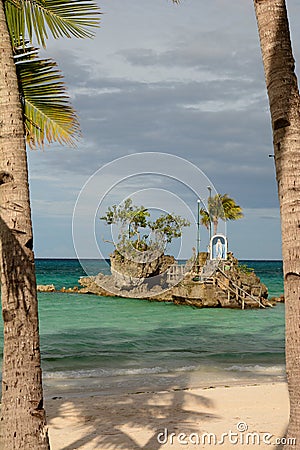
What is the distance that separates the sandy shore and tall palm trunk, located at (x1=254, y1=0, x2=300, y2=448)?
3850 millimetres

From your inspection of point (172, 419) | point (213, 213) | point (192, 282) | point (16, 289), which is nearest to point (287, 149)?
point (16, 289)

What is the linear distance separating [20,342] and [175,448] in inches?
149

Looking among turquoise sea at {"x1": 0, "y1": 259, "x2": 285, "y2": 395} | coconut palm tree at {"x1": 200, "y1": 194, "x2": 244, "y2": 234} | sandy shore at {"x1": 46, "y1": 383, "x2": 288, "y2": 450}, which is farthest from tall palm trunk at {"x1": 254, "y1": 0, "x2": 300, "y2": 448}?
coconut palm tree at {"x1": 200, "y1": 194, "x2": 244, "y2": 234}

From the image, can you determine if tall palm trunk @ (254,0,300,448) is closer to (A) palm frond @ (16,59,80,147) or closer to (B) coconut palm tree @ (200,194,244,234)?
(A) palm frond @ (16,59,80,147)

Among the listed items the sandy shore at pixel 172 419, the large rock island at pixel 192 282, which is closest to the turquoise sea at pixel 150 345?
the large rock island at pixel 192 282

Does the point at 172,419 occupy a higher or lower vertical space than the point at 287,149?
lower

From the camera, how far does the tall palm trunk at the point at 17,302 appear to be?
509 centimetres

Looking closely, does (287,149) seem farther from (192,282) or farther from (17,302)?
(192,282)

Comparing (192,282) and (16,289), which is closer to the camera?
(16,289)

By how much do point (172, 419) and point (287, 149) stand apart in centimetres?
667

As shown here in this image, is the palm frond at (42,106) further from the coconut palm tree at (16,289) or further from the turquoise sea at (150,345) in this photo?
the turquoise sea at (150,345)

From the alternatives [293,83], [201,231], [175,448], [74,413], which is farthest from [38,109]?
[201,231]

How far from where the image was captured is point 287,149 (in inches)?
184

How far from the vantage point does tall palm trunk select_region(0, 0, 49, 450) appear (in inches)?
201
